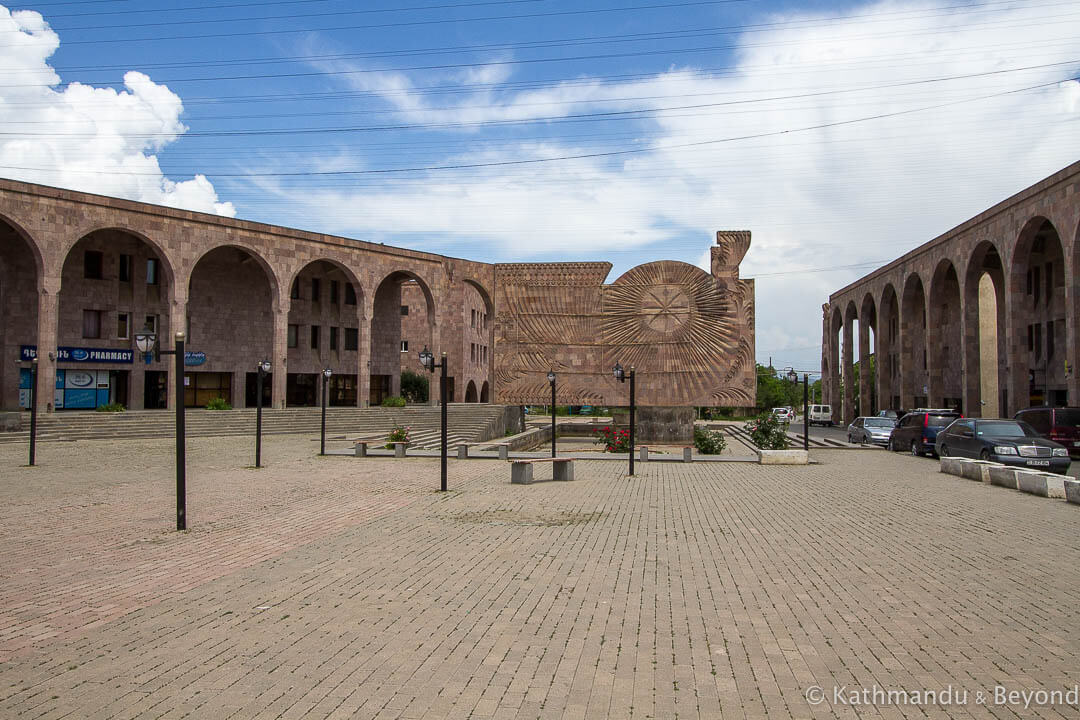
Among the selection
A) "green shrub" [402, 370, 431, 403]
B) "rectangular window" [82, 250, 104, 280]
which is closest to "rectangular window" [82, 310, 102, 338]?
"rectangular window" [82, 250, 104, 280]

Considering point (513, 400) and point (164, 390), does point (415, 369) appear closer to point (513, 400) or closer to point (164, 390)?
point (164, 390)

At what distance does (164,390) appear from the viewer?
36.9m

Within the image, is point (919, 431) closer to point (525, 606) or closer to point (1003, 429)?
point (1003, 429)

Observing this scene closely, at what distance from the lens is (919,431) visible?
936 inches

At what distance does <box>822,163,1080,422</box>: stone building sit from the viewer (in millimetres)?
27828

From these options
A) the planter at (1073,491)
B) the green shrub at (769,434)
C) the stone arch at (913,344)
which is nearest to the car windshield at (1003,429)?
the green shrub at (769,434)

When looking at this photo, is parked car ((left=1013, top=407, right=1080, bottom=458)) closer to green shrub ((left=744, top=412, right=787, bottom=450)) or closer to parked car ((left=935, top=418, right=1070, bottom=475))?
parked car ((left=935, top=418, right=1070, bottom=475))

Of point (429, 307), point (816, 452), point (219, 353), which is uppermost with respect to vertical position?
point (429, 307)

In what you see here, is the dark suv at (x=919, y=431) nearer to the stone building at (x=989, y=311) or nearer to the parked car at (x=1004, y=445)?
the parked car at (x=1004, y=445)

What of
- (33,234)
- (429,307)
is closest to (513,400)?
(429,307)

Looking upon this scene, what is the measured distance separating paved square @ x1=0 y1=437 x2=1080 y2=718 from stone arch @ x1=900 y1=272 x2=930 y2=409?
3542 cm

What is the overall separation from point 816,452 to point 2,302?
108ft

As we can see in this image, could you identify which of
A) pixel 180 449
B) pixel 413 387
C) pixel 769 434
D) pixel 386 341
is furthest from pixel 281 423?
pixel 180 449

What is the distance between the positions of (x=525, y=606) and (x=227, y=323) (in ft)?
122
